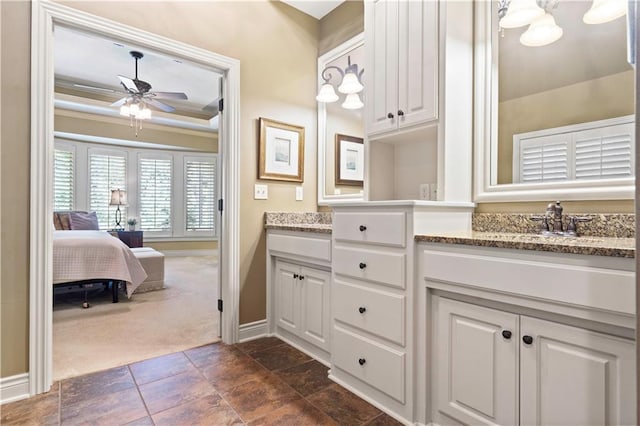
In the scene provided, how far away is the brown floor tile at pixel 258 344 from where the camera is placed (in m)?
2.38

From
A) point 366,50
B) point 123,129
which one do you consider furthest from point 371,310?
point 123,129

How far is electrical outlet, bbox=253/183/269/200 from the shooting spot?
103 inches

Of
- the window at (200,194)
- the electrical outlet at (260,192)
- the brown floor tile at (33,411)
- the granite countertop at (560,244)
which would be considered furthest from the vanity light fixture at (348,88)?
the window at (200,194)

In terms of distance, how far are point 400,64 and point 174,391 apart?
222 centimetres

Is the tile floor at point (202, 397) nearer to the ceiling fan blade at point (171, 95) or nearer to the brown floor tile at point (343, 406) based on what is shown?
the brown floor tile at point (343, 406)

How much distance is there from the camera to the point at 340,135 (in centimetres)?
282

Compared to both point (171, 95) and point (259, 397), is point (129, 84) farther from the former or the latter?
point (259, 397)

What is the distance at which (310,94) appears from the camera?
2.94 m

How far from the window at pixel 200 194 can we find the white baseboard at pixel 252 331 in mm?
5282

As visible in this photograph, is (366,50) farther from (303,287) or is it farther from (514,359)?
(514,359)

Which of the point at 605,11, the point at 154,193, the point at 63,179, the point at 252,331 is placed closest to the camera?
the point at 605,11

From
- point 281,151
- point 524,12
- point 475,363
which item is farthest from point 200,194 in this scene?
point 475,363

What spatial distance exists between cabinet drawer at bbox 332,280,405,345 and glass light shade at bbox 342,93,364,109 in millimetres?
1487

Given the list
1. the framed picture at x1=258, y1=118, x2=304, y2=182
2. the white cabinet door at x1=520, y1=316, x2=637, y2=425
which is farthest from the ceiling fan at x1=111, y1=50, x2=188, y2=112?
the white cabinet door at x1=520, y1=316, x2=637, y2=425
